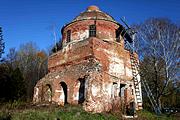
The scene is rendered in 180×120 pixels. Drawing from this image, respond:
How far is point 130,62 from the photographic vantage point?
68.3 ft

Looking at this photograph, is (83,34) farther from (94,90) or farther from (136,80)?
(94,90)

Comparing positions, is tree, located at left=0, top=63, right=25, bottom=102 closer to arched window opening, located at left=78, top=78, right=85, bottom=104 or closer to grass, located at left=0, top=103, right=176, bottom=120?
arched window opening, located at left=78, top=78, right=85, bottom=104

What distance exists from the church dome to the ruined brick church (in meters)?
0.10

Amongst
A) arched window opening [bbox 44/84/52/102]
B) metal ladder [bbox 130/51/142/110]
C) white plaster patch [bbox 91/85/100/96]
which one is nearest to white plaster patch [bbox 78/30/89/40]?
metal ladder [bbox 130/51/142/110]

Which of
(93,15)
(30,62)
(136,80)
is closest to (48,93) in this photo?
(136,80)

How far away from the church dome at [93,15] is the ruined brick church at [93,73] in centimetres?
10

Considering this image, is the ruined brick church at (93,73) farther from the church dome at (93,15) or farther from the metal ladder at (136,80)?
the church dome at (93,15)

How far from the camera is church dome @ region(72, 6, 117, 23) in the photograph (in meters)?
23.2

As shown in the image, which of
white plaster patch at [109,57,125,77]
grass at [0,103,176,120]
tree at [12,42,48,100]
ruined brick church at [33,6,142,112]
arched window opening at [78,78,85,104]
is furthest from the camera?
tree at [12,42,48,100]

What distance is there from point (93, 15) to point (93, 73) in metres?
9.64

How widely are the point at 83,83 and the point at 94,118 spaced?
4156 millimetres

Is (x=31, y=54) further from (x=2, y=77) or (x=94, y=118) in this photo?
(x=94, y=118)

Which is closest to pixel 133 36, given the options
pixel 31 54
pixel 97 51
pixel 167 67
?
pixel 167 67

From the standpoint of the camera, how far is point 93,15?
23672mm
